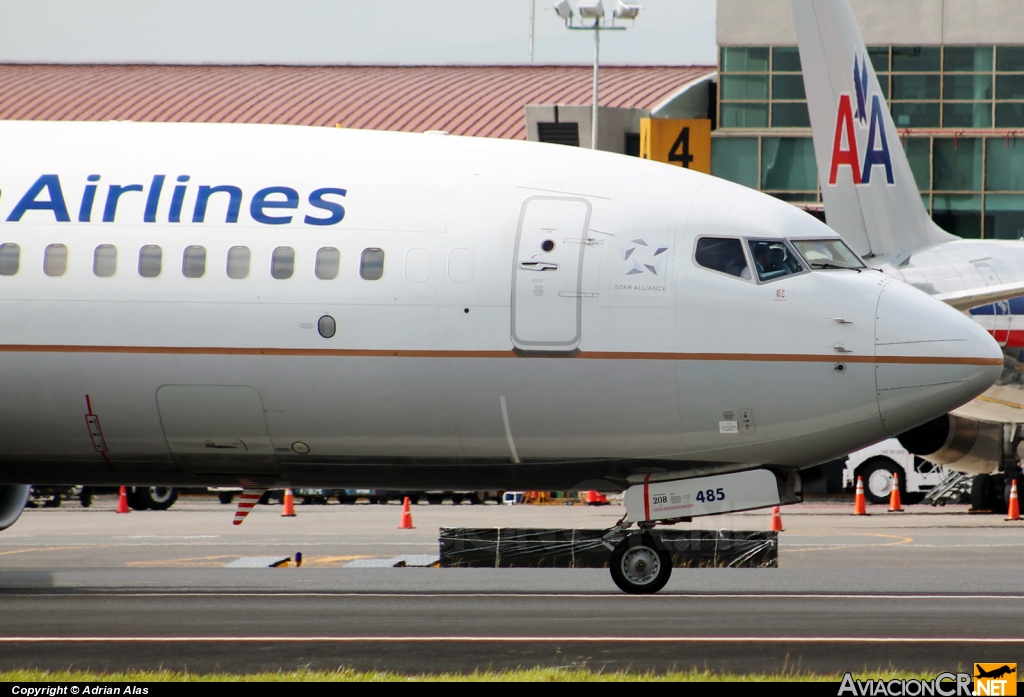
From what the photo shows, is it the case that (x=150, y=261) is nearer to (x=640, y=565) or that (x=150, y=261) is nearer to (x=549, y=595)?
(x=549, y=595)

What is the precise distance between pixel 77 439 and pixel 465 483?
4094 mm

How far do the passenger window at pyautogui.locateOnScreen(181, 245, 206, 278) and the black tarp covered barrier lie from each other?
4.67 m

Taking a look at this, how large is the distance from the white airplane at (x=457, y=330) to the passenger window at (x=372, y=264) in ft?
0.13

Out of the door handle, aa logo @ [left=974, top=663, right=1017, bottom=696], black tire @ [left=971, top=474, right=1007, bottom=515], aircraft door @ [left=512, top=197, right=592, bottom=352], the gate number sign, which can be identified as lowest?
black tire @ [left=971, top=474, right=1007, bottom=515]

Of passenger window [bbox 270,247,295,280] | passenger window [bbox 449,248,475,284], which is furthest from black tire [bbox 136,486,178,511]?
passenger window [bbox 449,248,475,284]

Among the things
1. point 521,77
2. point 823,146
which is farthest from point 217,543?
point 521,77

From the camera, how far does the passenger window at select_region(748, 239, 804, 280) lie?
46.4ft

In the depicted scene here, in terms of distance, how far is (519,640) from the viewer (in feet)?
37.4

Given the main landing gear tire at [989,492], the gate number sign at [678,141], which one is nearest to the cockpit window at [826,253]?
the main landing gear tire at [989,492]

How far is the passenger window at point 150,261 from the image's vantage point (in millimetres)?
14461

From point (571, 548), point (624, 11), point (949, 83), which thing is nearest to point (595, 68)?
point (624, 11)

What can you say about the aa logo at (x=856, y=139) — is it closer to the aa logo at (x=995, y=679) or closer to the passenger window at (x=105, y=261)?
Result: the passenger window at (x=105, y=261)

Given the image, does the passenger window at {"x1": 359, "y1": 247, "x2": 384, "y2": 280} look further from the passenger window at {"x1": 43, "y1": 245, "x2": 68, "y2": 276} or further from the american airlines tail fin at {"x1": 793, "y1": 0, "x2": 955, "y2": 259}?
the american airlines tail fin at {"x1": 793, "y1": 0, "x2": 955, "y2": 259}

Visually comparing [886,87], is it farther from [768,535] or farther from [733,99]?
[768,535]
